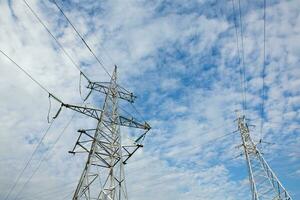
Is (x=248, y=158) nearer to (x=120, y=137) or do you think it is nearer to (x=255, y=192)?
(x=255, y=192)

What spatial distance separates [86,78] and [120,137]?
5404mm

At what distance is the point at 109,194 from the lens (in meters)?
17.7

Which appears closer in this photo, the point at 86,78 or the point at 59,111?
the point at 59,111

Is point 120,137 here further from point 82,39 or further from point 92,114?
point 82,39

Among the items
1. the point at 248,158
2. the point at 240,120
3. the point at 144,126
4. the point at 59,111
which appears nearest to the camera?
the point at 59,111

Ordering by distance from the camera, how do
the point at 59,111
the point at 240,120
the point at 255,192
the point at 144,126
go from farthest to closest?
the point at 240,120 < the point at 255,192 < the point at 144,126 < the point at 59,111

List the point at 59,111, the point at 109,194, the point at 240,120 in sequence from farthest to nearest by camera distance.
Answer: the point at 240,120, the point at 59,111, the point at 109,194

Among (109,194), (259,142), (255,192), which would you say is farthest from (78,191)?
Answer: (259,142)

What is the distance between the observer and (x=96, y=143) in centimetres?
1845

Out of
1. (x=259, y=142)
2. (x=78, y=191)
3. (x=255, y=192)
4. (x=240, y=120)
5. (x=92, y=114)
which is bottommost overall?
(x=78, y=191)

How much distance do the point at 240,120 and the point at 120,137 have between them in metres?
19.7

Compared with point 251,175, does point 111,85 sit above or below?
above

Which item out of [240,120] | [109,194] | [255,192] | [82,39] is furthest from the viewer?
[240,120]

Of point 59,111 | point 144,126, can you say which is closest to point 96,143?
point 59,111
